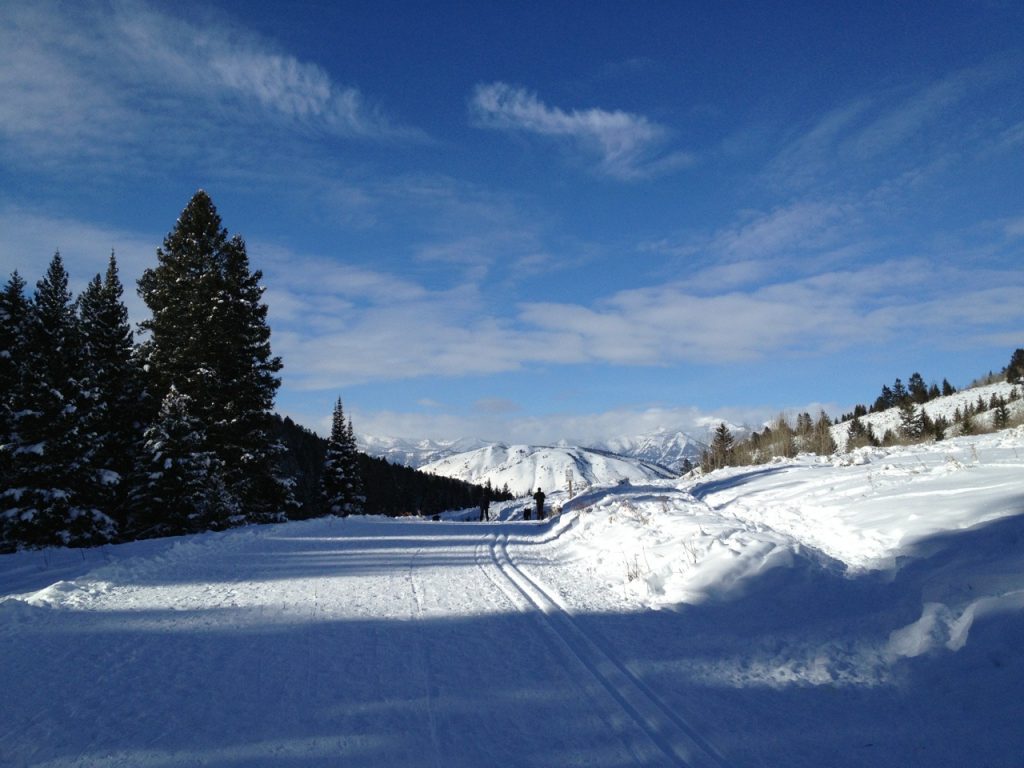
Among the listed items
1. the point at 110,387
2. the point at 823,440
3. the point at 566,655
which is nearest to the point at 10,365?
the point at 110,387

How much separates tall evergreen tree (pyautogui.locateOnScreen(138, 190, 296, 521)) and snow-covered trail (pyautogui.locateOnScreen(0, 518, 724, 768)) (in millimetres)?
14355

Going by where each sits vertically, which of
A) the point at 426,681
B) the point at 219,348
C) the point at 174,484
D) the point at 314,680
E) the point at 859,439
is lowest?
the point at 426,681

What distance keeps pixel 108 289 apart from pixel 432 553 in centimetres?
2013

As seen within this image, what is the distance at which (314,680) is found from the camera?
16.6 ft

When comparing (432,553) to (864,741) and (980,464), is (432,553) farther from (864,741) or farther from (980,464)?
(980,464)

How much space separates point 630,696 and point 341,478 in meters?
39.2

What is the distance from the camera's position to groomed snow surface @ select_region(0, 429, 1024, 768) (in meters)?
4.03

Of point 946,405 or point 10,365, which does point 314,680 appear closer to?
point 10,365

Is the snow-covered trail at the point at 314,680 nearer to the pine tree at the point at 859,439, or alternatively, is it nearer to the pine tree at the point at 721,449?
the pine tree at the point at 859,439

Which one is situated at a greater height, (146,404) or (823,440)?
(146,404)

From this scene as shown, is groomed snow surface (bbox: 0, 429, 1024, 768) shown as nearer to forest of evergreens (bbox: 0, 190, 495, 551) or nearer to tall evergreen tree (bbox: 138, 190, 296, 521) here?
forest of evergreens (bbox: 0, 190, 495, 551)

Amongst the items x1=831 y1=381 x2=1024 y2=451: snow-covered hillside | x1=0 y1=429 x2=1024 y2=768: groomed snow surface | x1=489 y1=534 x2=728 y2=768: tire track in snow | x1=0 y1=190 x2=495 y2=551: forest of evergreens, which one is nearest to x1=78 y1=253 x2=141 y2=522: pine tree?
x1=0 y1=190 x2=495 y2=551: forest of evergreens

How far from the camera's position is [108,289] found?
23781mm

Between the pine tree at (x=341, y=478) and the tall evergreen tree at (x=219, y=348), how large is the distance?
16433mm
